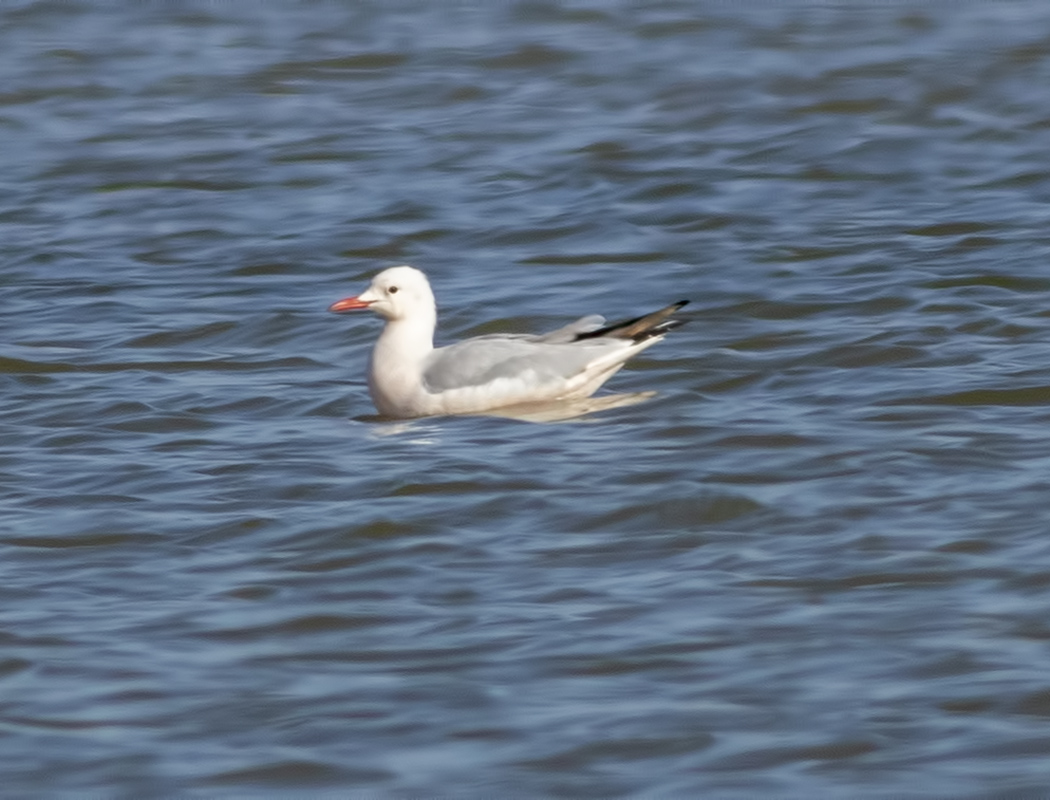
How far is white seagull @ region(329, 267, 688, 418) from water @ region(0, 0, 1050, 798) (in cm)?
18

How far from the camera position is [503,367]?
424 inches

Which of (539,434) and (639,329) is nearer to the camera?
(539,434)

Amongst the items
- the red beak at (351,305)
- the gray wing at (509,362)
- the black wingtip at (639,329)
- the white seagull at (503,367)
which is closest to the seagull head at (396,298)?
the red beak at (351,305)

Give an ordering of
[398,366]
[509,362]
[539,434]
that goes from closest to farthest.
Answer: [539,434]
[509,362]
[398,366]

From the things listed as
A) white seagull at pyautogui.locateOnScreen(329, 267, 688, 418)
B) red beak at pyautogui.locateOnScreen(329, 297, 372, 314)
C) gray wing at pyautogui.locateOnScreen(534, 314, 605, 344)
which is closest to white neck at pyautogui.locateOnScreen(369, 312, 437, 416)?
white seagull at pyautogui.locateOnScreen(329, 267, 688, 418)

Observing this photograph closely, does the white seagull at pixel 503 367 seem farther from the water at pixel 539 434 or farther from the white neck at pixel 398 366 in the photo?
the water at pixel 539 434

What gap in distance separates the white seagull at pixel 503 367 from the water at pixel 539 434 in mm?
184

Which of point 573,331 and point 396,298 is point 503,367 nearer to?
point 573,331

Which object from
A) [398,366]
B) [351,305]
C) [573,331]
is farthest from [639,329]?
[351,305]

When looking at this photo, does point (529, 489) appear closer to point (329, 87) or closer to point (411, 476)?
point (411, 476)

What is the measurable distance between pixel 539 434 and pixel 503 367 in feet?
1.71

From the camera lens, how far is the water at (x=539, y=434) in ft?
22.1

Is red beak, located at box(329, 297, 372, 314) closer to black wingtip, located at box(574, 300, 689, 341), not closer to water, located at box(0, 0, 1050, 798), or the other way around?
water, located at box(0, 0, 1050, 798)

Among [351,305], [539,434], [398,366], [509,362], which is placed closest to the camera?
[539,434]
